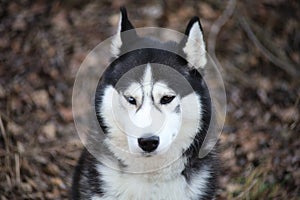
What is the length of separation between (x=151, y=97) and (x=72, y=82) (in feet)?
10.4

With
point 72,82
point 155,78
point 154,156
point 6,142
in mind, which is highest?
point 72,82

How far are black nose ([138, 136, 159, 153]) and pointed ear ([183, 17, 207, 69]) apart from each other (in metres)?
0.68

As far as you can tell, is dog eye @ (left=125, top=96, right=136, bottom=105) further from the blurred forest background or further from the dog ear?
the blurred forest background

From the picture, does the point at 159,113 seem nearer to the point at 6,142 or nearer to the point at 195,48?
the point at 195,48

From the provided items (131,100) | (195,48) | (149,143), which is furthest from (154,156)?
(195,48)

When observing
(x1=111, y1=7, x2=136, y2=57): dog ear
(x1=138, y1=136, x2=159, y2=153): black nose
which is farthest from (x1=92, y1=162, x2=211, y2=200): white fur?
A: (x1=111, y1=7, x2=136, y2=57): dog ear

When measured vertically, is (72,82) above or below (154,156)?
above

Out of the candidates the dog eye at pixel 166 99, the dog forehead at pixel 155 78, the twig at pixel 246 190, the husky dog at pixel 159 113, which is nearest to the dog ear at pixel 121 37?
the husky dog at pixel 159 113

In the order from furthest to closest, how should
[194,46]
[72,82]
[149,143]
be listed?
[72,82], [194,46], [149,143]

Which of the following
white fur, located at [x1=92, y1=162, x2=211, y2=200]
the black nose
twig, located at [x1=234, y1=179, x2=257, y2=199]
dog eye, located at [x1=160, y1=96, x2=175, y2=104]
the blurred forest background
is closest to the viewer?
the black nose

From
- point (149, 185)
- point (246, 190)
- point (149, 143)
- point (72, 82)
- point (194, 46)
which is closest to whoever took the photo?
point (149, 143)

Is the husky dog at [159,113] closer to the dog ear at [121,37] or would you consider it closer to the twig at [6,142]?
the dog ear at [121,37]

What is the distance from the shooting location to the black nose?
4.52m

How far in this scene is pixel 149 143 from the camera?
4.54 meters
